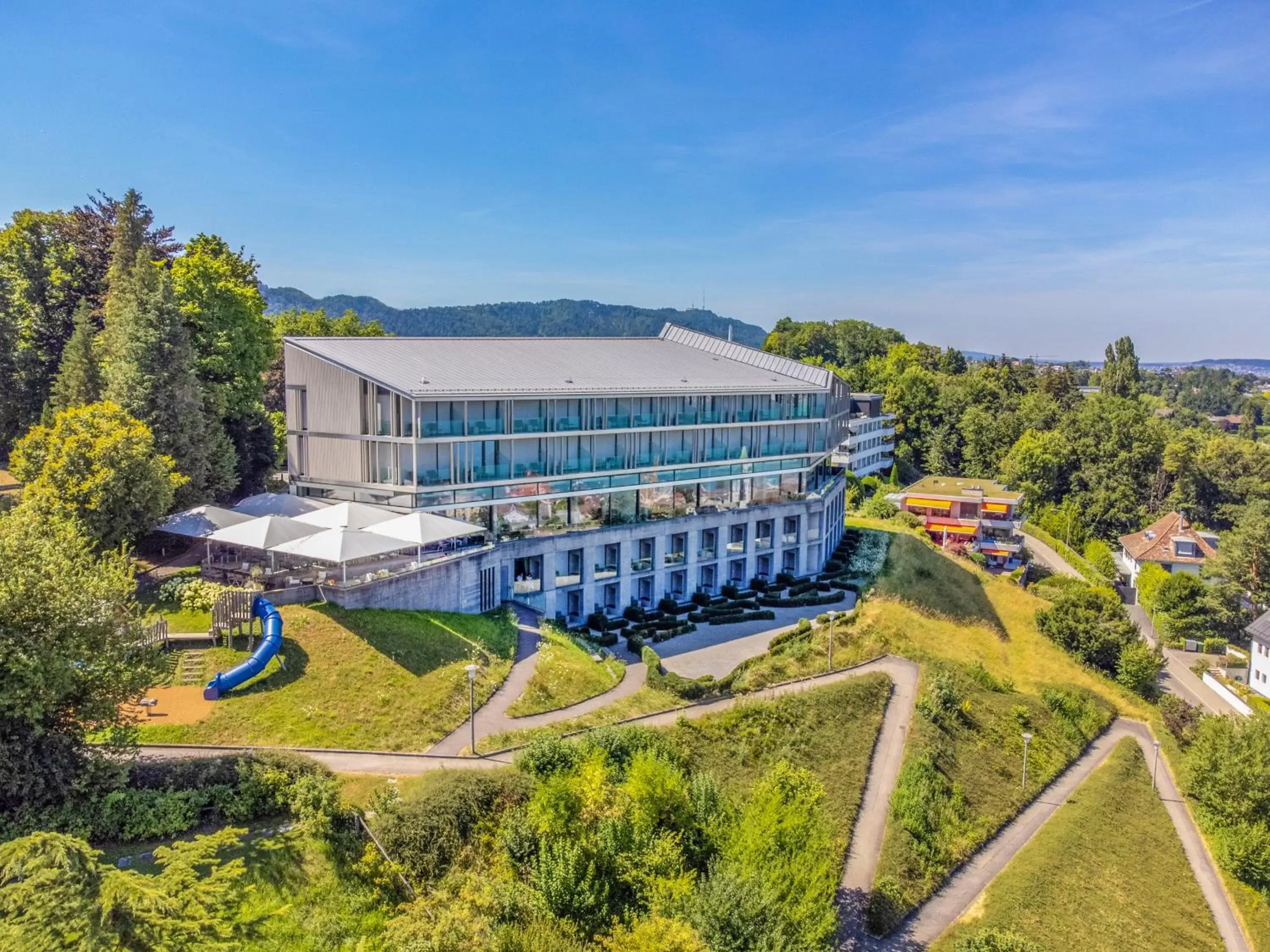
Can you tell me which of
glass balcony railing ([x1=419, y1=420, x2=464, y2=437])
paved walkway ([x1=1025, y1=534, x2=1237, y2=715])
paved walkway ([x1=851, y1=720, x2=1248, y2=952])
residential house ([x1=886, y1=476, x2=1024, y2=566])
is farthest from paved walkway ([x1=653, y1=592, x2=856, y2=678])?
residential house ([x1=886, y1=476, x2=1024, y2=566])

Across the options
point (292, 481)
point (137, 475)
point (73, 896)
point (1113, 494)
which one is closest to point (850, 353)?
point (1113, 494)

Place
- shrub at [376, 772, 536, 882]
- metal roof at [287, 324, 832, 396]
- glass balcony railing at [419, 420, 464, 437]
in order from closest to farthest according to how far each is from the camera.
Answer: shrub at [376, 772, 536, 882] → glass balcony railing at [419, 420, 464, 437] → metal roof at [287, 324, 832, 396]

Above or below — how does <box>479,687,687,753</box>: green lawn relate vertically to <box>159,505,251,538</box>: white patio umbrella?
below

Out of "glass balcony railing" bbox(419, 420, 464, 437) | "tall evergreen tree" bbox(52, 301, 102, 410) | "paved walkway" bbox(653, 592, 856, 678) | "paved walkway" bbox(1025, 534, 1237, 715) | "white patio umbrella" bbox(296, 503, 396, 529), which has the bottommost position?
"paved walkway" bbox(1025, 534, 1237, 715)

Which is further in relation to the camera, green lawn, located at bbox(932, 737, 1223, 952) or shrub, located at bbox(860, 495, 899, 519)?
shrub, located at bbox(860, 495, 899, 519)

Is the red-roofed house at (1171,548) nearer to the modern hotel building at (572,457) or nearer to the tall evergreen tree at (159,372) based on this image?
the modern hotel building at (572,457)

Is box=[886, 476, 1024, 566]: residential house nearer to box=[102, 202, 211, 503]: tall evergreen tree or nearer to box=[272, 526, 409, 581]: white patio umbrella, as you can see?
box=[272, 526, 409, 581]: white patio umbrella

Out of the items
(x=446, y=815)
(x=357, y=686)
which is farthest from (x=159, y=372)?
(x=446, y=815)
